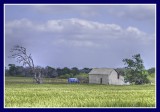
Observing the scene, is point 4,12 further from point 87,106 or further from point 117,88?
point 117,88

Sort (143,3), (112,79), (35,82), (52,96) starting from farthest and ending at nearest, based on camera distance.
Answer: (112,79) < (35,82) < (52,96) < (143,3)

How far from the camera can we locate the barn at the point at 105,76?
1764 centimetres

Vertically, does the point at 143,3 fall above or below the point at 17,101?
above

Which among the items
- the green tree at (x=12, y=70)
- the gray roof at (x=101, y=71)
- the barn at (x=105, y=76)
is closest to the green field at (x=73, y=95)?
the green tree at (x=12, y=70)

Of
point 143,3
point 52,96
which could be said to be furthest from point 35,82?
point 143,3

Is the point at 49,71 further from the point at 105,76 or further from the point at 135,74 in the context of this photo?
the point at 135,74

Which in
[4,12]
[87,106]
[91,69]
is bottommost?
[87,106]

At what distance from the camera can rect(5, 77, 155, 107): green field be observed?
1521cm

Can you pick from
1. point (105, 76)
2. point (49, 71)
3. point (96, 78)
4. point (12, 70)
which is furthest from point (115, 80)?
point (12, 70)

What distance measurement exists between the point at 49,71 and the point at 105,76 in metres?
2.44

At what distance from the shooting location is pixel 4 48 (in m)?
15.2

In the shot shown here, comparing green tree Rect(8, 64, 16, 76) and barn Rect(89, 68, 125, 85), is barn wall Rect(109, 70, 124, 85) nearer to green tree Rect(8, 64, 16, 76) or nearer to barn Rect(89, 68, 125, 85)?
barn Rect(89, 68, 125, 85)

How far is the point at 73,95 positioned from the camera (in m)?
16.5

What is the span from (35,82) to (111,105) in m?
4.11
